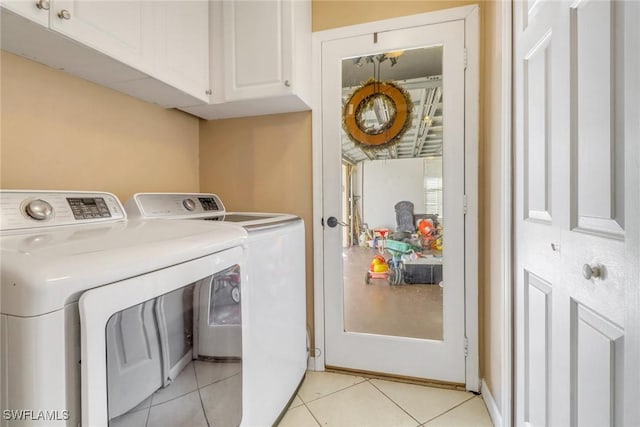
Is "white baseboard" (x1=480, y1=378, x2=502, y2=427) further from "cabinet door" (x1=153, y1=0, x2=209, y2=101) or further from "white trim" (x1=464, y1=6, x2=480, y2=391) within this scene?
"cabinet door" (x1=153, y1=0, x2=209, y2=101)

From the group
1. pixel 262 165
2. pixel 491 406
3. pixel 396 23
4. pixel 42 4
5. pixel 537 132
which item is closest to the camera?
pixel 42 4

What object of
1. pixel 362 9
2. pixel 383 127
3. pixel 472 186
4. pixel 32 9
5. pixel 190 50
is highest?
pixel 362 9

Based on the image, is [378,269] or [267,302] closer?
[267,302]

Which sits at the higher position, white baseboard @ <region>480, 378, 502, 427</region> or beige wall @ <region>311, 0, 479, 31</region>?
beige wall @ <region>311, 0, 479, 31</region>

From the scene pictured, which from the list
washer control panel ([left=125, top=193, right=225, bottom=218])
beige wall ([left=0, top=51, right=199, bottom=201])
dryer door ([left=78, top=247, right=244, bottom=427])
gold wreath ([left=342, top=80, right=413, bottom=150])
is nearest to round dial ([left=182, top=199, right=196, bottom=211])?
washer control panel ([left=125, top=193, right=225, bottom=218])

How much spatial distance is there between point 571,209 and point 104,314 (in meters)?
1.16

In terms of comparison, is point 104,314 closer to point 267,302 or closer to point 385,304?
point 267,302

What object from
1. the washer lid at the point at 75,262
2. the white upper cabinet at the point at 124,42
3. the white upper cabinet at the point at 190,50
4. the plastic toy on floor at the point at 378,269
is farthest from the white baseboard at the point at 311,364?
the white upper cabinet at the point at 124,42

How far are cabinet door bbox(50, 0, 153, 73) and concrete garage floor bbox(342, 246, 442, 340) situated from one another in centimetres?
146

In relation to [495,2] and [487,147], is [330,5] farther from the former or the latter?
[487,147]

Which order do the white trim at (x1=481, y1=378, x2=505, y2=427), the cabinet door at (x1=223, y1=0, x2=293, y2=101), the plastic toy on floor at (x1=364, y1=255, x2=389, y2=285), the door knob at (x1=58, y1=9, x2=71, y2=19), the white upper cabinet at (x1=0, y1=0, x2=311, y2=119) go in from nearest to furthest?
the door knob at (x1=58, y1=9, x2=71, y2=19) < the white upper cabinet at (x1=0, y1=0, x2=311, y2=119) < the white trim at (x1=481, y1=378, x2=505, y2=427) < the cabinet door at (x1=223, y1=0, x2=293, y2=101) < the plastic toy on floor at (x1=364, y1=255, x2=389, y2=285)

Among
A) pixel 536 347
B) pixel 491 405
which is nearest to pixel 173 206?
pixel 536 347

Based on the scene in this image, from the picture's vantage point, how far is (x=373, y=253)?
1.89 m

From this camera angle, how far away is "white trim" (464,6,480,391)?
164 centimetres
